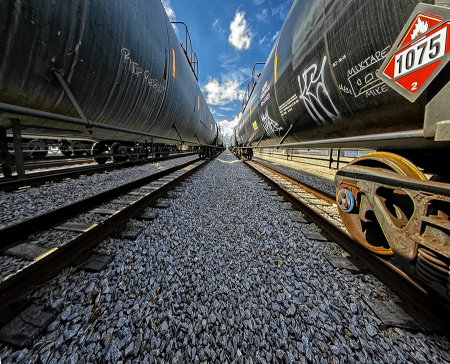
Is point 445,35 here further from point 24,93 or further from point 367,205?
point 24,93

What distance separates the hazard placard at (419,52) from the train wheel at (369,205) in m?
0.47

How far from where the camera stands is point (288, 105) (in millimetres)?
3139

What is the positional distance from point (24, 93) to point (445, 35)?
3652 millimetres

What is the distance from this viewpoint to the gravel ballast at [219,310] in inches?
36.1

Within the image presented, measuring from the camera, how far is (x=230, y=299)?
1225 mm

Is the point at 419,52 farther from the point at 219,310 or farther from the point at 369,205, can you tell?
the point at 219,310

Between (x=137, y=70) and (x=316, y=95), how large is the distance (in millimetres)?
3134

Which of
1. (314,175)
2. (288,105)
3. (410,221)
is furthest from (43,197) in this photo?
(314,175)

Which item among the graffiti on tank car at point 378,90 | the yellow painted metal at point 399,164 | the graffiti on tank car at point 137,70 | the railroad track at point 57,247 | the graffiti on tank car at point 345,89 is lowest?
the railroad track at point 57,247

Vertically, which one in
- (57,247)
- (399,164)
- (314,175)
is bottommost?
(314,175)

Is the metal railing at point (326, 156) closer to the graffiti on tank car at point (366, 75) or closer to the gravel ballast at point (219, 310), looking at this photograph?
the graffiti on tank car at point (366, 75)

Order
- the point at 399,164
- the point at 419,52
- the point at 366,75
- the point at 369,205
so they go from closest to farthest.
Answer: the point at 419,52, the point at 399,164, the point at 369,205, the point at 366,75

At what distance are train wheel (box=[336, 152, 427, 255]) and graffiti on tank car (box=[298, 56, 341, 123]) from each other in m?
0.83

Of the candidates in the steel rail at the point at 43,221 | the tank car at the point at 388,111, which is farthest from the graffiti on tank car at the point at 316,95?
the steel rail at the point at 43,221
